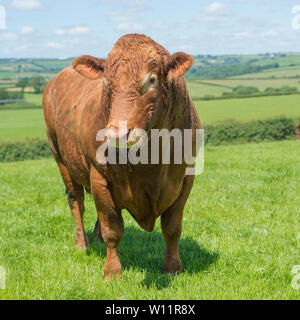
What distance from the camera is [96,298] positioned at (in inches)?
142

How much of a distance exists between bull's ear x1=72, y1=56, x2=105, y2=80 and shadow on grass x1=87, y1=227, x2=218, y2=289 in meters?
1.98

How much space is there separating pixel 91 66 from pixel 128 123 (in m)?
0.84

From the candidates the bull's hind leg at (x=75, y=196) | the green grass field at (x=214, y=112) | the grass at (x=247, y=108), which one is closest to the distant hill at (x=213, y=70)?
the green grass field at (x=214, y=112)

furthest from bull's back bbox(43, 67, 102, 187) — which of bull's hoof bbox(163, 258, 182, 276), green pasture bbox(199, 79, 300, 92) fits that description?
green pasture bbox(199, 79, 300, 92)

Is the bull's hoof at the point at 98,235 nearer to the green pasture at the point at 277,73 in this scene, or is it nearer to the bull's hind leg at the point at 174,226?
the bull's hind leg at the point at 174,226

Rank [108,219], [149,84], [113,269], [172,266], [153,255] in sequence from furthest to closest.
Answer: [153,255] → [172,266] → [113,269] → [108,219] → [149,84]

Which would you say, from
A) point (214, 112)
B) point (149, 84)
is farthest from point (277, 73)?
point (149, 84)

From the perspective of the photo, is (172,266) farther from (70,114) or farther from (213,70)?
(213,70)

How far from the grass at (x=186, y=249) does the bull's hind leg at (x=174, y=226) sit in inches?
6.6

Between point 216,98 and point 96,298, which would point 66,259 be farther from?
point 216,98

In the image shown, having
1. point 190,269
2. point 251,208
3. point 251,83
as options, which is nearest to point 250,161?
point 251,208

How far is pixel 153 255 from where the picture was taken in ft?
15.5

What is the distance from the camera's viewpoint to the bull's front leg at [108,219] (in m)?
3.70

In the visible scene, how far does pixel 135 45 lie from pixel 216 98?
144 ft
